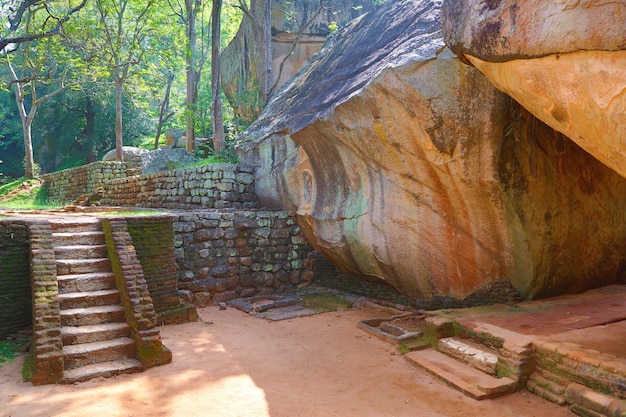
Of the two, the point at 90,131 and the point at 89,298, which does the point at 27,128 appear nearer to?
the point at 90,131

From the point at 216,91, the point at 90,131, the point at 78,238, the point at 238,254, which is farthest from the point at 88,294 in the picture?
the point at 90,131

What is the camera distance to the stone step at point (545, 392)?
4316 mm

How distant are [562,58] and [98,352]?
537 cm

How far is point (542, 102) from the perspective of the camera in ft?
12.6

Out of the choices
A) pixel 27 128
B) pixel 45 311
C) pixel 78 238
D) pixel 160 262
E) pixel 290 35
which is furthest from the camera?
pixel 27 128

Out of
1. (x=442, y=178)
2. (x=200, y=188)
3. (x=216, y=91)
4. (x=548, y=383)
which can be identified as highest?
(x=216, y=91)

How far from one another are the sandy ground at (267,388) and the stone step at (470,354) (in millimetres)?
441

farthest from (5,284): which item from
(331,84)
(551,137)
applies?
(551,137)

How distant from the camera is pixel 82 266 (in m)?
6.14

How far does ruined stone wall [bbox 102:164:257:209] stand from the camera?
10.3 metres

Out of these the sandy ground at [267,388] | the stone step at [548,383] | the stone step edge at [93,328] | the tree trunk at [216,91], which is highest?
the tree trunk at [216,91]

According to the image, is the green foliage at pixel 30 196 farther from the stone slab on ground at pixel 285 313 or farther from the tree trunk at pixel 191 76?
the stone slab on ground at pixel 285 313

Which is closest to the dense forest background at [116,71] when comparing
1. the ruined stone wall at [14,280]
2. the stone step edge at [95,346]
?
the ruined stone wall at [14,280]

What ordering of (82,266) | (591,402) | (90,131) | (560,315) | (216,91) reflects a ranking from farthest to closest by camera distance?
(90,131), (216,91), (82,266), (560,315), (591,402)
